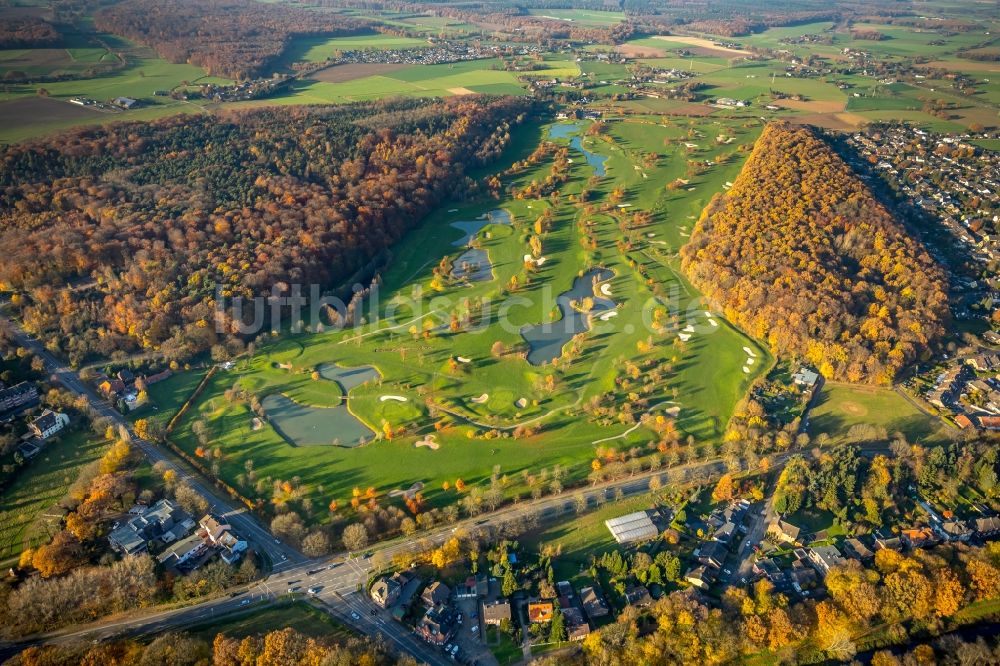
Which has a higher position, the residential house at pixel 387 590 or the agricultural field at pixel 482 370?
the agricultural field at pixel 482 370

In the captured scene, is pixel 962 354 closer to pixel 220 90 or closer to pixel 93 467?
pixel 93 467

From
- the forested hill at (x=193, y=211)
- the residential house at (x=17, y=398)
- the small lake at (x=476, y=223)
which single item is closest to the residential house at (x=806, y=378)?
the small lake at (x=476, y=223)

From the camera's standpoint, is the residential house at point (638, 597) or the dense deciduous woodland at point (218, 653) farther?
the residential house at point (638, 597)

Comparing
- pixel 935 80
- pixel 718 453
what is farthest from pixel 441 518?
pixel 935 80

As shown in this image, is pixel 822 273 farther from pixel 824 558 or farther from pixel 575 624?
pixel 575 624

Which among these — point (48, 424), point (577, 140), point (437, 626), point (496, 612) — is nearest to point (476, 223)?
point (577, 140)

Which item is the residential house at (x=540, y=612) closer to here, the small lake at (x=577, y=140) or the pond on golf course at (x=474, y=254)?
the pond on golf course at (x=474, y=254)

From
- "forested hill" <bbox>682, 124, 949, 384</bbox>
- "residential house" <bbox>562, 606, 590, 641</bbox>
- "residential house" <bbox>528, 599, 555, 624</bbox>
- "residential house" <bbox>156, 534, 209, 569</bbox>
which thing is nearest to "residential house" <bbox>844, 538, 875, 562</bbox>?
"residential house" <bbox>562, 606, 590, 641</bbox>
